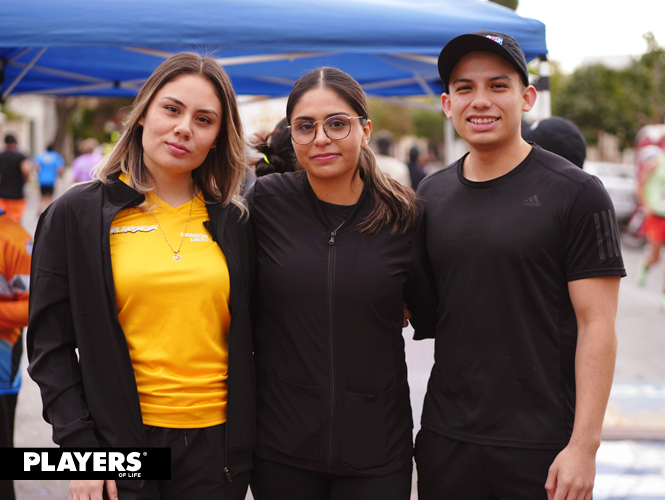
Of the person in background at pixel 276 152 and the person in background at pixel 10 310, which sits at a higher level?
the person in background at pixel 276 152

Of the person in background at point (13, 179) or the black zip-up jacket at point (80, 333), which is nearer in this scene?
the black zip-up jacket at point (80, 333)

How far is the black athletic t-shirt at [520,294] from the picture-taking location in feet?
6.41

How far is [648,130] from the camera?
14.5 metres

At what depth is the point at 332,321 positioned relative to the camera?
2.11 metres

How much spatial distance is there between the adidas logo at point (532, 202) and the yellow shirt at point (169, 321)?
105cm

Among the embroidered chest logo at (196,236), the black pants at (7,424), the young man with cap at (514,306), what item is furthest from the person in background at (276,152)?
the black pants at (7,424)

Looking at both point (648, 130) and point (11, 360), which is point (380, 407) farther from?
point (648, 130)

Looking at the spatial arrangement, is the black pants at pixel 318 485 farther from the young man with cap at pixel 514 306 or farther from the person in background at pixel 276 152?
the person in background at pixel 276 152

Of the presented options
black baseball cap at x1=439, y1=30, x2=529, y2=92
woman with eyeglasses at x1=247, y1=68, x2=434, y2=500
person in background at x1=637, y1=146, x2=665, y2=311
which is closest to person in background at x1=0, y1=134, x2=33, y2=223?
woman with eyeglasses at x1=247, y1=68, x2=434, y2=500

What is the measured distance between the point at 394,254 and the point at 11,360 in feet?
6.01

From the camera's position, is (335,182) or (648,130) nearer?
(335,182)

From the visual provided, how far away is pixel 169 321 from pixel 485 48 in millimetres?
1413

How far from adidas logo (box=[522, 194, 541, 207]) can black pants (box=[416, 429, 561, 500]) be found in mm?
813

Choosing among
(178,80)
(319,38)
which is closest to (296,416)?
(178,80)
